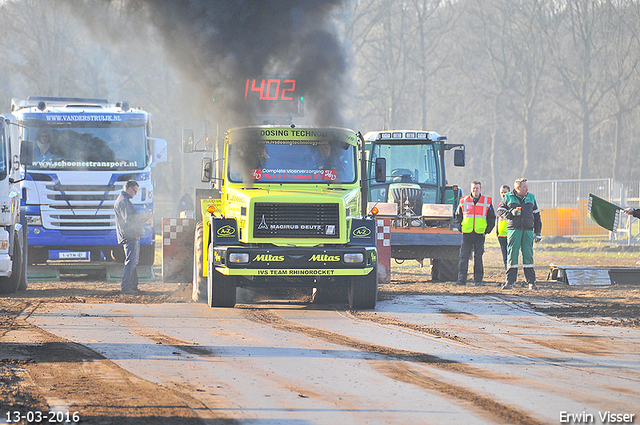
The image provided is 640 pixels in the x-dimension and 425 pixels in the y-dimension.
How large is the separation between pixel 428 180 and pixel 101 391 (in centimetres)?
1259

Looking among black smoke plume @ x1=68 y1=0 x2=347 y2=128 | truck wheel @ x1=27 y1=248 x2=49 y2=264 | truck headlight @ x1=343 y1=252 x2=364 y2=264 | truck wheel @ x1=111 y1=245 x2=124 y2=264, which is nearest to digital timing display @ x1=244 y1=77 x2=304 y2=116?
black smoke plume @ x1=68 y1=0 x2=347 y2=128

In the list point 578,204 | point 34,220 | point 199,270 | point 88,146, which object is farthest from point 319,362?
point 578,204

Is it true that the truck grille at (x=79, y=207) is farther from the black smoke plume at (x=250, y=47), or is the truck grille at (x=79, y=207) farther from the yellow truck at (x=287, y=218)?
the yellow truck at (x=287, y=218)

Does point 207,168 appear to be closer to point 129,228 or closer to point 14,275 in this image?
point 129,228

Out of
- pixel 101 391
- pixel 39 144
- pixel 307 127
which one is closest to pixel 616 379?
pixel 101 391

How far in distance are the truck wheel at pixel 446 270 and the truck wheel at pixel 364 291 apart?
5.67 meters

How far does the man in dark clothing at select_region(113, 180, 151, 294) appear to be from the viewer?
584 inches

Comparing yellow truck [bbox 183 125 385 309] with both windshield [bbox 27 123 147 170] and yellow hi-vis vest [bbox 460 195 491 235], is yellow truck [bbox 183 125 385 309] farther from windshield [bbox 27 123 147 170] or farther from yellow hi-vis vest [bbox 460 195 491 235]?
windshield [bbox 27 123 147 170]

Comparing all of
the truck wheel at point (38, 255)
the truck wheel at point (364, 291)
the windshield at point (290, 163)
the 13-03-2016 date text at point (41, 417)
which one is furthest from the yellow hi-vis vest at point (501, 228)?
the 13-03-2016 date text at point (41, 417)

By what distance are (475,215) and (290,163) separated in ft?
17.0

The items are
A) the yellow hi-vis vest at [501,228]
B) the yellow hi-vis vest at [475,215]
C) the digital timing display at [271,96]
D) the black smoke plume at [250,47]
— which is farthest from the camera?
the yellow hi-vis vest at [501,228]

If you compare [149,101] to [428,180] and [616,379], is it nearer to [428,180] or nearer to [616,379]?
[428,180]

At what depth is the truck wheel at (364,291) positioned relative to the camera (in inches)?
459

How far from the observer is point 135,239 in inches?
593
